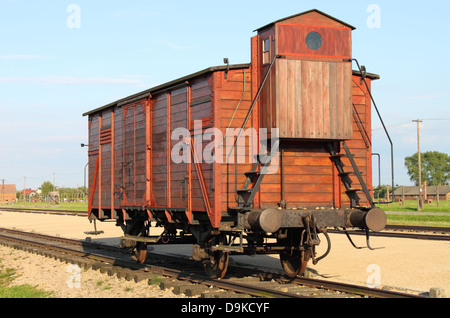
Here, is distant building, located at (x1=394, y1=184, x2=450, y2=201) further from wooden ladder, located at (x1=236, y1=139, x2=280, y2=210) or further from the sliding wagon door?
wooden ladder, located at (x1=236, y1=139, x2=280, y2=210)

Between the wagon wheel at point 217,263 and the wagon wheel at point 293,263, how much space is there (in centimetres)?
130

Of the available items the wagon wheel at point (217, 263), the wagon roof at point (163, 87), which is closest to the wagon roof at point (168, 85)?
the wagon roof at point (163, 87)

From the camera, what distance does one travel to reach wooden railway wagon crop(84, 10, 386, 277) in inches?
388

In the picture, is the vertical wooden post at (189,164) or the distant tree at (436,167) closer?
the vertical wooden post at (189,164)

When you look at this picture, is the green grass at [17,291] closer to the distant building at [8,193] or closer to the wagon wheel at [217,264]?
the wagon wheel at [217,264]

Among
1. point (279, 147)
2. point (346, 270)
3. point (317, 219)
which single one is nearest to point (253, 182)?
point (279, 147)

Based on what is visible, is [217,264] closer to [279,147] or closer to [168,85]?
[279,147]

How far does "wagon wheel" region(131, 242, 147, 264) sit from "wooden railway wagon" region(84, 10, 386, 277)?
253 centimetres

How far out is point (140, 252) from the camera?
13.7m

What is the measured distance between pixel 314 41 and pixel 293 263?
449 cm

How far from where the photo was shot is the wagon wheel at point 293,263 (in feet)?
34.9

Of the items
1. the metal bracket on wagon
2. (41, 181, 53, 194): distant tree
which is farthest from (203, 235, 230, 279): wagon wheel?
(41, 181, 53, 194): distant tree

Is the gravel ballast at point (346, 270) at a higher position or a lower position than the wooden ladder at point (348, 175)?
lower
